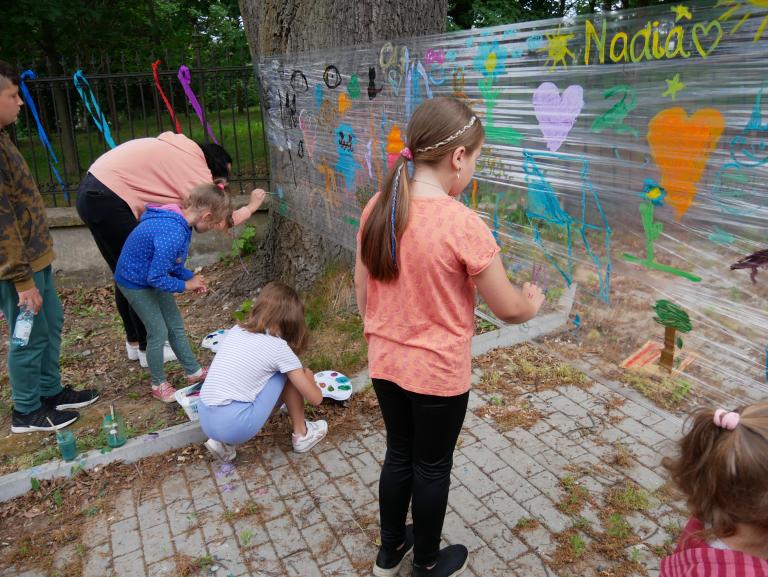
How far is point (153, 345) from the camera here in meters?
3.55

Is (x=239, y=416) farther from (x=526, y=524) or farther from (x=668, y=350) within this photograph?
(x=668, y=350)

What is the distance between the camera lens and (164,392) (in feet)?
12.1

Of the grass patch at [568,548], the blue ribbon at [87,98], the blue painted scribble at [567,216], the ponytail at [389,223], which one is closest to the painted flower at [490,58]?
the blue painted scribble at [567,216]

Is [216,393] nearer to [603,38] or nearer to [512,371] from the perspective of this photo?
[512,371]

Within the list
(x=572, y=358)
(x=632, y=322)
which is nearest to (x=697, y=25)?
(x=632, y=322)

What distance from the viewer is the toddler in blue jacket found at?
10.5ft

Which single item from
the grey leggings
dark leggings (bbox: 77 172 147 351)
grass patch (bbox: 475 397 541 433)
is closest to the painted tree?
grass patch (bbox: 475 397 541 433)

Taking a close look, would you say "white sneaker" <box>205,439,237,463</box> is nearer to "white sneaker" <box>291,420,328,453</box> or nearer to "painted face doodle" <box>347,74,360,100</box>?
"white sneaker" <box>291,420,328,453</box>

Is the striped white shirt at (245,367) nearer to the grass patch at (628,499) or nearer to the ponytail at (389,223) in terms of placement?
the ponytail at (389,223)

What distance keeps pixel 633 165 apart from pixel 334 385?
80.2 inches

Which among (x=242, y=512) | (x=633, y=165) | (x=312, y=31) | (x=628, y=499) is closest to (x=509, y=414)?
(x=628, y=499)

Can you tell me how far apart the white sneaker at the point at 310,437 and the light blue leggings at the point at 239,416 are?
25 centimetres

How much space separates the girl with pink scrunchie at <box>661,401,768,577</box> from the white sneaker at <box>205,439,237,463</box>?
7.14ft

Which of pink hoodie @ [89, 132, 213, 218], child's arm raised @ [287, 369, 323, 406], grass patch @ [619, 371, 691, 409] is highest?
pink hoodie @ [89, 132, 213, 218]
